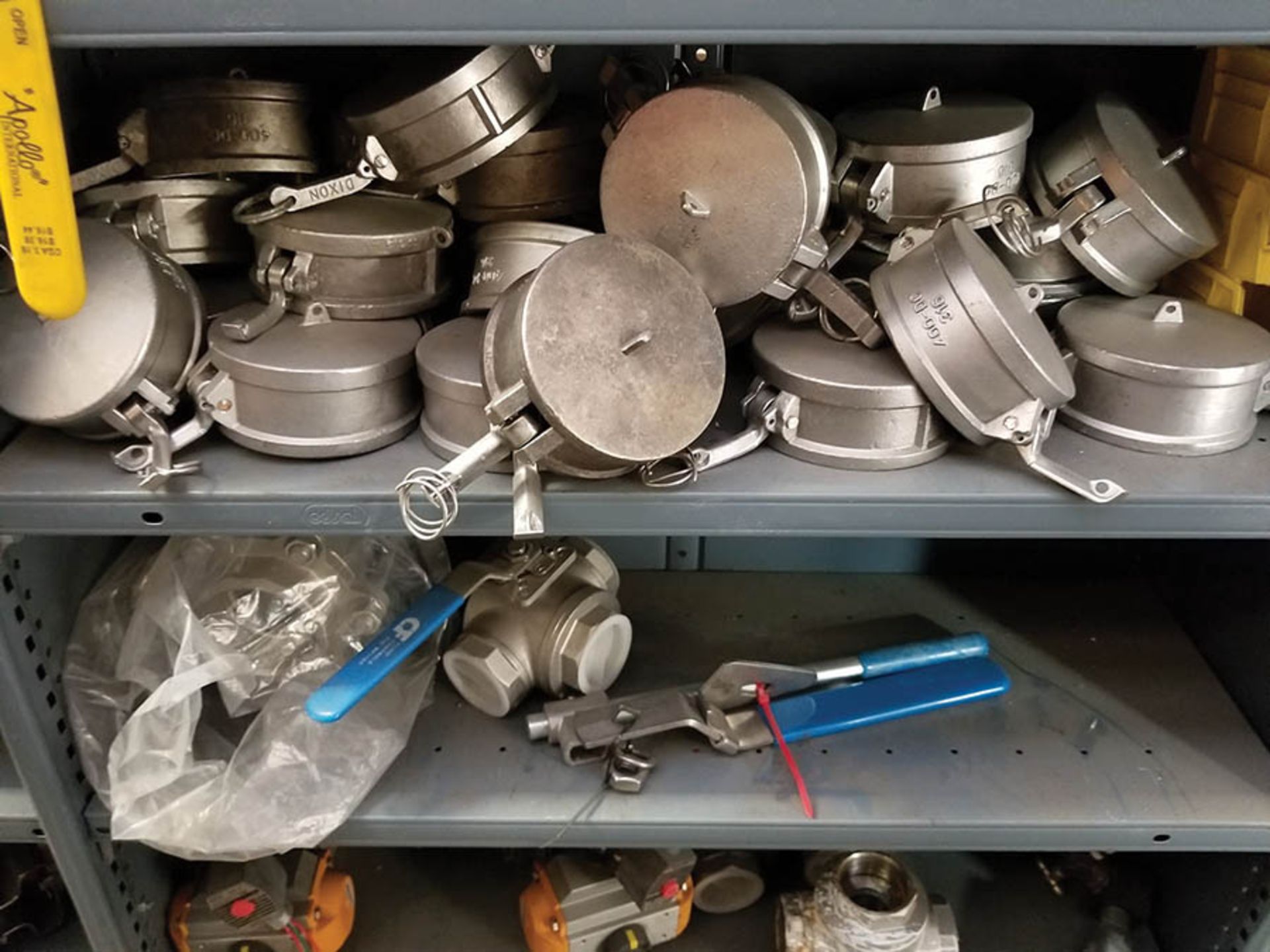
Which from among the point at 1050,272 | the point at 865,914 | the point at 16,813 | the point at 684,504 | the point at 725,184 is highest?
the point at 725,184

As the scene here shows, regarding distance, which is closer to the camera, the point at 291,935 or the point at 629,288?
the point at 629,288

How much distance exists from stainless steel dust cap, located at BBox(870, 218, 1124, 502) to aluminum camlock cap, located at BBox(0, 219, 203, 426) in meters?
0.56

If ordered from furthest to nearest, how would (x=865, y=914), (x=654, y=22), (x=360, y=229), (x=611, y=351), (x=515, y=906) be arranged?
(x=515, y=906) < (x=865, y=914) < (x=360, y=229) < (x=611, y=351) < (x=654, y=22)

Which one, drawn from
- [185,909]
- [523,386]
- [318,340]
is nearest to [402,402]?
[318,340]

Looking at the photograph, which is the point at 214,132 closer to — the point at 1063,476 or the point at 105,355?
the point at 105,355

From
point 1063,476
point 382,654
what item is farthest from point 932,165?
point 382,654

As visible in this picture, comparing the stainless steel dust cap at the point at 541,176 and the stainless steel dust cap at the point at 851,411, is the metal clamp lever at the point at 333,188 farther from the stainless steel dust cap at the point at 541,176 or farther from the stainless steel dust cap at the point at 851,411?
the stainless steel dust cap at the point at 851,411

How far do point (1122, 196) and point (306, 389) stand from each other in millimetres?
666

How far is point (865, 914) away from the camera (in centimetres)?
108

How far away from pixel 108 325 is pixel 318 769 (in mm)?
426

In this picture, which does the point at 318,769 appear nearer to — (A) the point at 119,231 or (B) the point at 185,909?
(B) the point at 185,909

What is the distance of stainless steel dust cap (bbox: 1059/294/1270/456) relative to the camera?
817 mm

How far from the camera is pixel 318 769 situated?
951 mm

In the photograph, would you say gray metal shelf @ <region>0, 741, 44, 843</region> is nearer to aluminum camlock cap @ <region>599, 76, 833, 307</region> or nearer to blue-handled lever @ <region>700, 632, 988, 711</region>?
blue-handled lever @ <region>700, 632, 988, 711</region>
